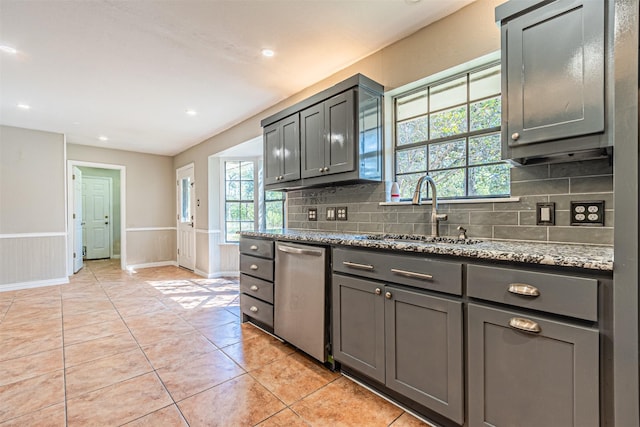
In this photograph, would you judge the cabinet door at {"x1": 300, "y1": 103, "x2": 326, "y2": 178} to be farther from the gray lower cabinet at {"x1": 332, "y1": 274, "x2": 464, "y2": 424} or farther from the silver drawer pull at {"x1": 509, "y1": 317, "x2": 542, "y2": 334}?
the silver drawer pull at {"x1": 509, "y1": 317, "x2": 542, "y2": 334}

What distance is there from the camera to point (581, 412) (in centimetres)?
105

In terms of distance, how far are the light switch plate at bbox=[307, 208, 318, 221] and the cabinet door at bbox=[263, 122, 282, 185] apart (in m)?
0.46

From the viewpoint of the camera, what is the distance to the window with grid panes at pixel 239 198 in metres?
5.12

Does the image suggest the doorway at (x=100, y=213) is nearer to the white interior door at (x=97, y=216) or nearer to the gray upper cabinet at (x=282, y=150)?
the white interior door at (x=97, y=216)

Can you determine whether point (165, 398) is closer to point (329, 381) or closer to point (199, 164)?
point (329, 381)

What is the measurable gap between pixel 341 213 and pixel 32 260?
15.8ft

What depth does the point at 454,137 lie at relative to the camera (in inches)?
84.4

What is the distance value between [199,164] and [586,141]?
17.7 feet

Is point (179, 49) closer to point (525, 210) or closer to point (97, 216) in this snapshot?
point (525, 210)

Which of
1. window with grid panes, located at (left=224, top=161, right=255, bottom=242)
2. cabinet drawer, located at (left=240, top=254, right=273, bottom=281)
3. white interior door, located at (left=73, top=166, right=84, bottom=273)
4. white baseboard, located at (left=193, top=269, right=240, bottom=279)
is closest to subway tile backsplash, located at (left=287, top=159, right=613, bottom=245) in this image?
cabinet drawer, located at (left=240, top=254, right=273, bottom=281)

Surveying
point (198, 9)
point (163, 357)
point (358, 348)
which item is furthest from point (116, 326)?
point (198, 9)

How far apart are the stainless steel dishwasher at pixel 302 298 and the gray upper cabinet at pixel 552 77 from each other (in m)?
1.31

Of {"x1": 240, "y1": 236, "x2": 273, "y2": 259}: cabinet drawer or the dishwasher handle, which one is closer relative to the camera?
the dishwasher handle

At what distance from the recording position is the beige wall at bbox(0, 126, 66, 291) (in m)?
4.32
